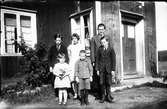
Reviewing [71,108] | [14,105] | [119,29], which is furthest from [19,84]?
[119,29]

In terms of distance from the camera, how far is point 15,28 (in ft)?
25.0

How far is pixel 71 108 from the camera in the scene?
4566mm

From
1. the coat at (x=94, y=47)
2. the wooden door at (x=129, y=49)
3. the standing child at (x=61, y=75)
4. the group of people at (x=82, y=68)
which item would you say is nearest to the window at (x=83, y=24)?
the coat at (x=94, y=47)

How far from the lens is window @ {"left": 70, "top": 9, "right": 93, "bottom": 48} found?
7562 mm

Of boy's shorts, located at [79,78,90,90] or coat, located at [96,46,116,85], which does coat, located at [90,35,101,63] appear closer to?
coat, located at [96,46,116,85]

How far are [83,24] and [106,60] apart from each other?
11.3 ft

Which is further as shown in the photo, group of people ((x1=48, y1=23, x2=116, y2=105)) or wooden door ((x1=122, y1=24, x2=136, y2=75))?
wooden door ((x1=122, y1=24, x2=136, y2=75))

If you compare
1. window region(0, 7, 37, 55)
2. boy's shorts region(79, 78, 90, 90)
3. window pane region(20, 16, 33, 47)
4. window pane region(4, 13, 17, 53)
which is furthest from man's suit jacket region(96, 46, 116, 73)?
window pane region(4, 13, 17, 53)

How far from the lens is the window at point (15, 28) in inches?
285

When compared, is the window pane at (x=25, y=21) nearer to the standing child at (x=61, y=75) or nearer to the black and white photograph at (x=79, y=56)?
the black and white photograph at (x=79, y=56)

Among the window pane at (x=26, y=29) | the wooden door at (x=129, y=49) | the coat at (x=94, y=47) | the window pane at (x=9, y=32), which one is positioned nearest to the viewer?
the coat at (x=94, y=47)

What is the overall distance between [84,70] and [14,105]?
2207 mm

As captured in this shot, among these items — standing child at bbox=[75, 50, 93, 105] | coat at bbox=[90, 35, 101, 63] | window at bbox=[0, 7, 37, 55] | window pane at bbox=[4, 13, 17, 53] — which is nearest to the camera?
standing child at bbox=[75, 50, 93, 105]

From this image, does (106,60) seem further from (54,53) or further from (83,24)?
(83,24)
